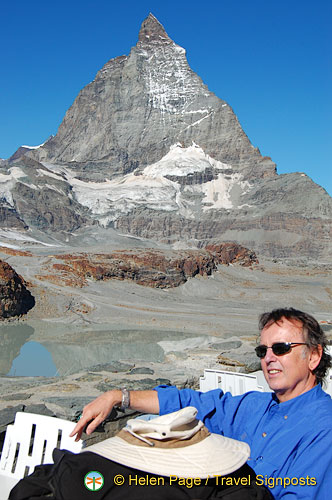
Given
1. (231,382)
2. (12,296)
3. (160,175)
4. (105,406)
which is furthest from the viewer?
(160,175)

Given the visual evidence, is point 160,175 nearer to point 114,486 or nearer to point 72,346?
point 72,346

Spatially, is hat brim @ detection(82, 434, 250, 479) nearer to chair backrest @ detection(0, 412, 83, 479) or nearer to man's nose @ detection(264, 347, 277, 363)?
man's nose @ detection(264, 347, 277, 363)

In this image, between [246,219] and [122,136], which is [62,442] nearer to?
[246,219]

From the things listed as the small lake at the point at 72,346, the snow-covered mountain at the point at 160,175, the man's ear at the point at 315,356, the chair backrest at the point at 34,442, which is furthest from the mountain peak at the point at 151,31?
the man's ear at the point at 315,356

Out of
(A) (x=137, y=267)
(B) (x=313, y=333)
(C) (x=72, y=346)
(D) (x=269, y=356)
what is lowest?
(C) (x=72, y=346)

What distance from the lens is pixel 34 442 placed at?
2586 millimetres

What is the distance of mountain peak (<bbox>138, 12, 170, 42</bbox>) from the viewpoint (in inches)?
6973

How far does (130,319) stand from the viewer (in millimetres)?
26812

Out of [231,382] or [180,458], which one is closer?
[180,458]

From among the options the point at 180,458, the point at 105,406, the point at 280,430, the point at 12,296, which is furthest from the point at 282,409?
the point at 12,296

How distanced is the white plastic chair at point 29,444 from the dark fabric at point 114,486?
2.53ft

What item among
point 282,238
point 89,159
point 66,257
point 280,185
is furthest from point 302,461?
point 89,159

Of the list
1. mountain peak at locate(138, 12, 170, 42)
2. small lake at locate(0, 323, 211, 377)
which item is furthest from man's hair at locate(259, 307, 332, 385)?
mountain peak at locate(138, 12, 170, 42)

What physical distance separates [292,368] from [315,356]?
0.44 ft
